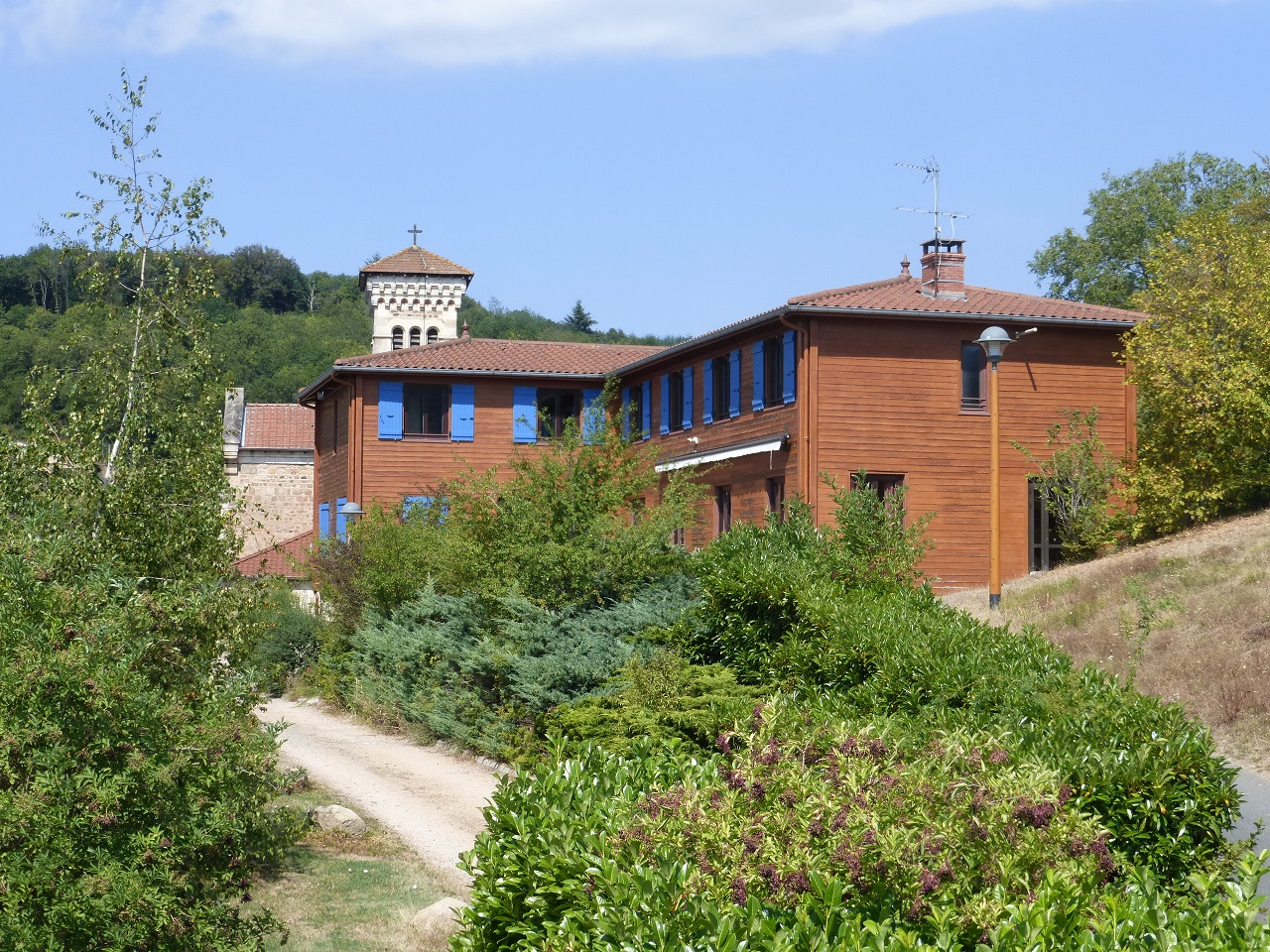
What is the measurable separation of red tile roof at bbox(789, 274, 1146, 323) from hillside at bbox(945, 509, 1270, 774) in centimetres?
512

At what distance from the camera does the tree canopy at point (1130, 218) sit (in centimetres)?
4919

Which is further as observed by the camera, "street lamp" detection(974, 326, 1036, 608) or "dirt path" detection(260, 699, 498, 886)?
"street lamp" detection(974, 326, 1036, 608)

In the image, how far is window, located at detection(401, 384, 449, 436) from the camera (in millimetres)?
34281

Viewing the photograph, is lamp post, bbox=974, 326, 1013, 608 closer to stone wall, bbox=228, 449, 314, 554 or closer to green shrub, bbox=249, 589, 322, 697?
green shrub, bbox=249, 589, 322, 697

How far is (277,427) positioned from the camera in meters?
48.9

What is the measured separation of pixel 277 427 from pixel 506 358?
1694 centimetres

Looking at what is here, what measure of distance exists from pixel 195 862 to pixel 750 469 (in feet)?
72.5

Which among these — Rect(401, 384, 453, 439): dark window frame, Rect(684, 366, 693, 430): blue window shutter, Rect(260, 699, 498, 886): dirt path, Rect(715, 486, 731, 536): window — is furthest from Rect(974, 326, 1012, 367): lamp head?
Rect(401, 384, 453, 439): dark window frame

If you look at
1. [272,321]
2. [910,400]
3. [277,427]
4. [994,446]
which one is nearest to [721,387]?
[910,400]

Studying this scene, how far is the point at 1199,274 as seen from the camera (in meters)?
26.4

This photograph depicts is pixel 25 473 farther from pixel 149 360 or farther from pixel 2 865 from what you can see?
pixel 2 865

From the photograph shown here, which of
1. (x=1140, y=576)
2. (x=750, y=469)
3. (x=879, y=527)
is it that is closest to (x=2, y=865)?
(x=879, y=527)

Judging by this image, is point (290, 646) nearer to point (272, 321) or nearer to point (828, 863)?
point (828, 863)

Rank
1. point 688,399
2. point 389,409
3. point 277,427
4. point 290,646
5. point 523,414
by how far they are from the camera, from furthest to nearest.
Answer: point 277,427 → point 523,414 → point 389,409 → point 688,399 → point 290,646
